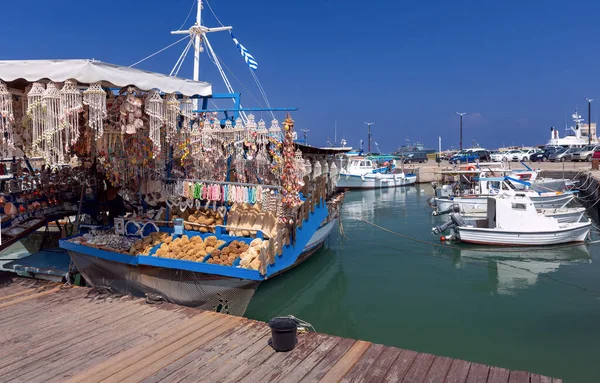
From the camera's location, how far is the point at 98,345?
5199 millimetres

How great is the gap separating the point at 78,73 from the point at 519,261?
43.6 ft

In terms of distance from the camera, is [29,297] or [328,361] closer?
[328,361]

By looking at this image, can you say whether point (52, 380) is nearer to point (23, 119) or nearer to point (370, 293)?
point (23, 119)

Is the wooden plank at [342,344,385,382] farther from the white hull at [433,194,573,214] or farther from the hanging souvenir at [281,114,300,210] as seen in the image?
the white hull at [433,194,573,214]

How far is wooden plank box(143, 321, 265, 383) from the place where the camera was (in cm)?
449

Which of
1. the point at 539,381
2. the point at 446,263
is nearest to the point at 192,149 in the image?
the point at 539,381

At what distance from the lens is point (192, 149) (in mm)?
8258

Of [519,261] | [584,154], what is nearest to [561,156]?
[584,154]

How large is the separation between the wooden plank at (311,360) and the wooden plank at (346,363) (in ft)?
0.74

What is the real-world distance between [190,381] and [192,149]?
4.90m

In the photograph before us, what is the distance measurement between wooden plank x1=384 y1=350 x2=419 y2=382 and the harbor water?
2849mm

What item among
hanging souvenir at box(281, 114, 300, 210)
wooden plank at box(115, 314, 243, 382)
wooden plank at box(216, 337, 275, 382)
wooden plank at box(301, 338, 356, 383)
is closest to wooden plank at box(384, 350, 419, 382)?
wooden plank at box(301, 338, 356, 383)

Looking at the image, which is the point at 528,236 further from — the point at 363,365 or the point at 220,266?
the point at 363,365

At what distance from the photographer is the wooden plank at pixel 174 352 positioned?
448 cm
